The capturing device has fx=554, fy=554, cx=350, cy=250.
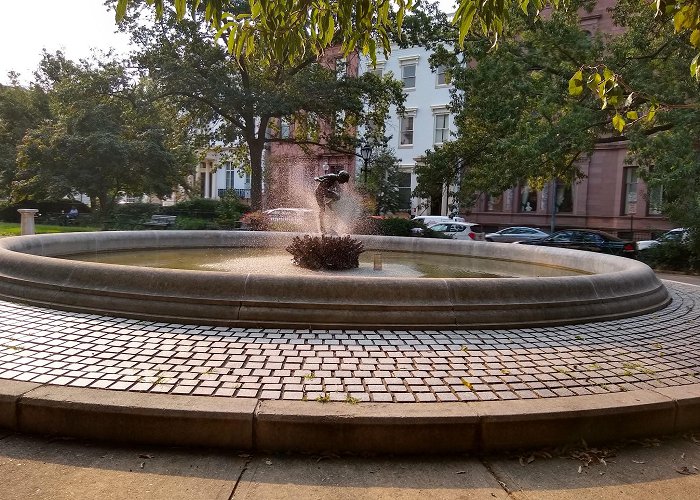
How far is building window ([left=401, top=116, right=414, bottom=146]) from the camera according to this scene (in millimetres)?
44500

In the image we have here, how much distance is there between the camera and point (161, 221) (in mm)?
30453

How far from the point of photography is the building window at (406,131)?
44.5m

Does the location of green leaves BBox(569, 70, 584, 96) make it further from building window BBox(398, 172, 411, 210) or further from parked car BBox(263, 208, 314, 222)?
building window BBox(398, 172, 411, 210)

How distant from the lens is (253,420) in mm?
3619

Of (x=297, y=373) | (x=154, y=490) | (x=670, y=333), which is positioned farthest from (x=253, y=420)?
(x=670, y=333)

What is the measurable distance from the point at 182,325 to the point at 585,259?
820 cm

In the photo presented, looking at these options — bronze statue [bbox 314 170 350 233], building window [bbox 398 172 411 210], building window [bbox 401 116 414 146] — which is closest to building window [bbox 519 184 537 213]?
building window [bbox 398 172 411 210]

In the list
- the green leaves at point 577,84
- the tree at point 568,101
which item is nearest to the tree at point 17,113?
the tree at point 568,101

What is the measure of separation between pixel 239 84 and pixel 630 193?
23.6 metres

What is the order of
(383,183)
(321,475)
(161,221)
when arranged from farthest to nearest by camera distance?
1. (383,183)
2. (161,221)
3. (321,475)

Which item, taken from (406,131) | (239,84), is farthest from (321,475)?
(406,131)

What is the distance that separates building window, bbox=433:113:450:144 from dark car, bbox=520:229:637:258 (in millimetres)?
19527

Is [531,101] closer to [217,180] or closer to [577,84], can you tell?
[577,84]

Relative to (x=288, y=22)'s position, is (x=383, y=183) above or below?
below
